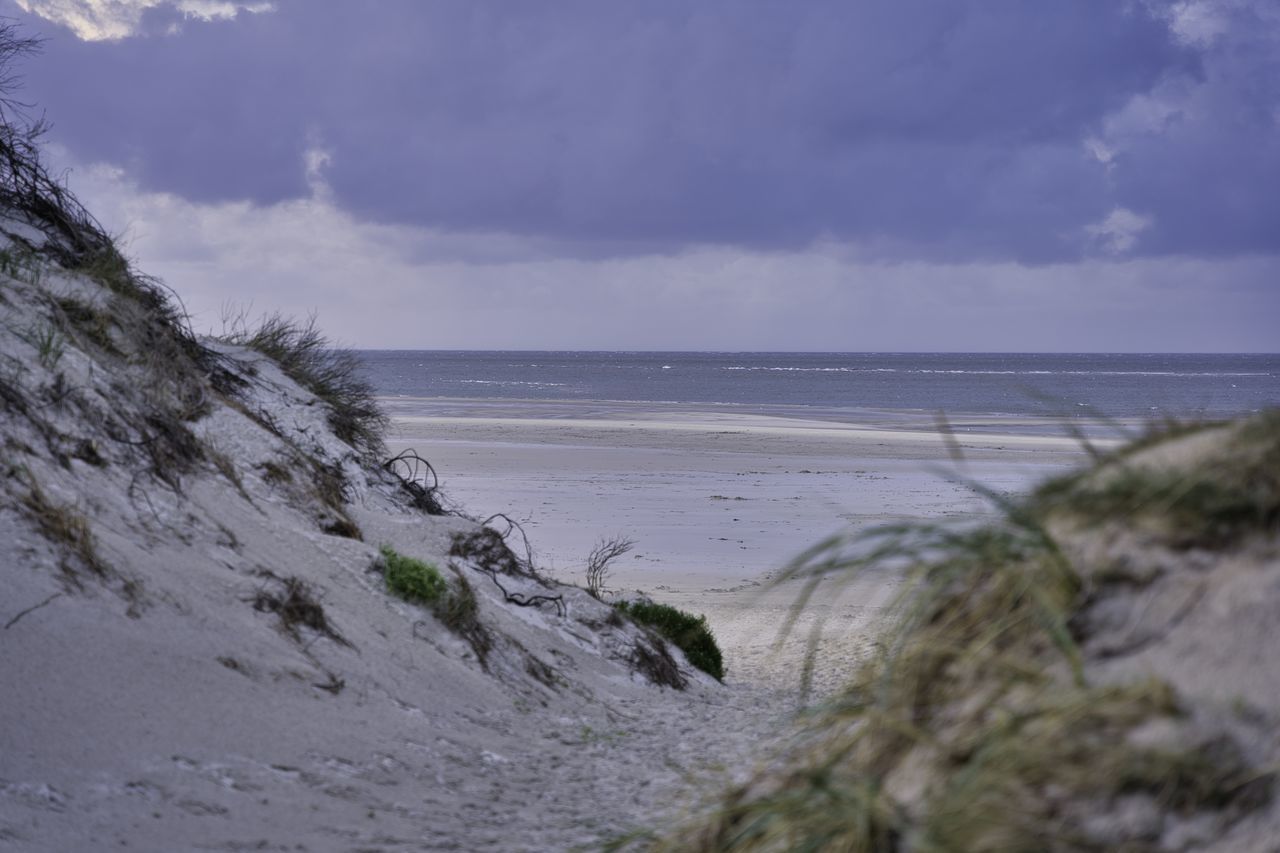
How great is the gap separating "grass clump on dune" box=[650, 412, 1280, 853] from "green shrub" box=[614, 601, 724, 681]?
23.4ft

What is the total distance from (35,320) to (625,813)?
5040 mm

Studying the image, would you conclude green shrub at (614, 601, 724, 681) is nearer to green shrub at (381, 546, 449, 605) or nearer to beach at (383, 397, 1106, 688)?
beach at (383, 397, 1106, 688)

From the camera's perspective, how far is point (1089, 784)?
7.34 feet

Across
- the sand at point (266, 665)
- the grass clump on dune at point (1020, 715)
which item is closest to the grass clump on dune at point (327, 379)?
the sand at point (266, 665)

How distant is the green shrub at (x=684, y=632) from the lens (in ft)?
33.8

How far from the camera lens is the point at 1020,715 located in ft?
7.97

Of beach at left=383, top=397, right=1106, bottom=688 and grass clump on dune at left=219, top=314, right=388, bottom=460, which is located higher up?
grass clump on dune at left=219, top=314, right=388, bottom=460

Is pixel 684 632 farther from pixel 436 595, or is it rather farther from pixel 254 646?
pixel 254 646

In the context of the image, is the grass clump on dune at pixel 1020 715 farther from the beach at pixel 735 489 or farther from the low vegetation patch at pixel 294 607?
the low vegetation patch at pixel 294 607

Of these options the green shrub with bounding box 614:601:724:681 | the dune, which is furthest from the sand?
the green shrub with bounding box 614:601:724:681

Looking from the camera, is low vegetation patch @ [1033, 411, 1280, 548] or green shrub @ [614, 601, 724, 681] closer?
low vegetation patch @ [1033, 411, 1280, 548]

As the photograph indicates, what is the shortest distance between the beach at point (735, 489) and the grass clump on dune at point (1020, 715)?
0.26 meters

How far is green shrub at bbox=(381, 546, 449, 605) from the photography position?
758 cm

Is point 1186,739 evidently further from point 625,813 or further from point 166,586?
point 166,586
